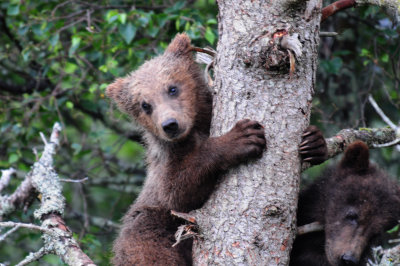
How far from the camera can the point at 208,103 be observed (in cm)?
518

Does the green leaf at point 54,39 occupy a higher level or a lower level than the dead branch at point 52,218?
higher

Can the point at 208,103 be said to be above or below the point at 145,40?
below

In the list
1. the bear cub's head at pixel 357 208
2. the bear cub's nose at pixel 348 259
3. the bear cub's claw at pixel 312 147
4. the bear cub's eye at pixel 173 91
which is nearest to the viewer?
the bear cub's claw at pixel 312 147

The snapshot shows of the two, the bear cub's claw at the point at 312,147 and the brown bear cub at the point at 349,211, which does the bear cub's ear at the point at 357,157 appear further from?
the bear cub's claw at the point at 312,147

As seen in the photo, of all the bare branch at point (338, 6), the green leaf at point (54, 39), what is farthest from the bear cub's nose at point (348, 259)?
the green leaf at point (54, 39)

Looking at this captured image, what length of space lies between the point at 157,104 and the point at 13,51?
4063 millimetres

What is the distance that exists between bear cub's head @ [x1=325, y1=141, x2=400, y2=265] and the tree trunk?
753 millimetres

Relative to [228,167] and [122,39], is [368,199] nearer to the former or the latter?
[228,167]

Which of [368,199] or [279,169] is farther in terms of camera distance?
[368,199]

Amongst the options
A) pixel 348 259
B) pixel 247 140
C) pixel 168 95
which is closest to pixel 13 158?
pixel 168 95

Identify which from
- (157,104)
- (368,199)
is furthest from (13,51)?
(368,199)

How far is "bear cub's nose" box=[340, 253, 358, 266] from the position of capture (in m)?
4.15

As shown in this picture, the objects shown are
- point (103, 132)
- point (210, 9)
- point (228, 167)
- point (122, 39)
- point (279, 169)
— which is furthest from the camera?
point (210, 9)

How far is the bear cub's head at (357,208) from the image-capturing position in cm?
426
